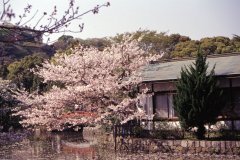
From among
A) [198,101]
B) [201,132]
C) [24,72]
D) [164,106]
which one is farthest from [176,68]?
[24,72]

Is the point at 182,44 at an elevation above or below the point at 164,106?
above

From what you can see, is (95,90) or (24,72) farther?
(24,72)

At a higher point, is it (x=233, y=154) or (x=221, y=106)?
(x=221, y=106)

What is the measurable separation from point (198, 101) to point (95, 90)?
6.69m

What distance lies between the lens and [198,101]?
709 inches

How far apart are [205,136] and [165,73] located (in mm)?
5069

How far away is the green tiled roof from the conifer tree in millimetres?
1630

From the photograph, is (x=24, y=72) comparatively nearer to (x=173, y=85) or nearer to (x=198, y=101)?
(x=173, y=85)

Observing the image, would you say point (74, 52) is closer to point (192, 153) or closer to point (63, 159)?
point (63, 159)

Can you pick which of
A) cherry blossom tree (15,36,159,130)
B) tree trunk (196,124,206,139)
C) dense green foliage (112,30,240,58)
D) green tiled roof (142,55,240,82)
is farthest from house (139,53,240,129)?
dense green foliage (112,30,240,58)

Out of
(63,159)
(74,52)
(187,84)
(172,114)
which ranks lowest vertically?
(63,159)

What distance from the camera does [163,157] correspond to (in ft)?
58.0

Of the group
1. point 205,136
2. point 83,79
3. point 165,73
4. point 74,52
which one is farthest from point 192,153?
point 74,52

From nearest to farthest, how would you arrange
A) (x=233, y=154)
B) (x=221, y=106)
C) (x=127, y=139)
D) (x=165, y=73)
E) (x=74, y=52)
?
(x=233, y=154) → (x=221, y=106) → (x=127, y=139) → (x=165, y=73) → (x=74, y=52)
